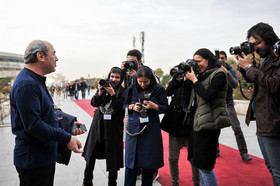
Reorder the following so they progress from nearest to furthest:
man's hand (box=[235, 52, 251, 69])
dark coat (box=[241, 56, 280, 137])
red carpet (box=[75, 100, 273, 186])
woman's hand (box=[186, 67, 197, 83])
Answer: dark coat (box=[241, 56, 280, 137]) → man's hand (box=[235, 52, 251, 69]) → woman's hand (box=[186, 67, 197, 83]) → red carpet (box=[75, 100, 273, 186])

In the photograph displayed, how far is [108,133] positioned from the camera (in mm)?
A: 3121

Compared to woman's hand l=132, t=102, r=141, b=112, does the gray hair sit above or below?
above

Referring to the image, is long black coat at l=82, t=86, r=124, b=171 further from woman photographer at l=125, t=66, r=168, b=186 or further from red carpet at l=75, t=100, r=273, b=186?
red carpet at l=75, t=100, r=273, b=186

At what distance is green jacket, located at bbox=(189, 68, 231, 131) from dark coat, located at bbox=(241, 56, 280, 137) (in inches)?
13.1

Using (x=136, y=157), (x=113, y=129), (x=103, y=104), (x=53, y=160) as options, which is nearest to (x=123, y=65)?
(x=103, y=104)

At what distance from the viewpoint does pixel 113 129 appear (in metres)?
3.15

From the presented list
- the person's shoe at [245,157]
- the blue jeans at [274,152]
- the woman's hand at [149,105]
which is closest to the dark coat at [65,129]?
the woman's hand at [149,105]

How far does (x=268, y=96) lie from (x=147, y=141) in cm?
146

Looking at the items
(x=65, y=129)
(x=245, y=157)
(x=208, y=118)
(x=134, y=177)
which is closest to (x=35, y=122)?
(x=65, y=129)

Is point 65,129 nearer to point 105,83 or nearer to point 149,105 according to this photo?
point 105,83

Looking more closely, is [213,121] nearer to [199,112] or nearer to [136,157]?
[199,112]

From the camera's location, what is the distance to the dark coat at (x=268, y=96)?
6.63ft

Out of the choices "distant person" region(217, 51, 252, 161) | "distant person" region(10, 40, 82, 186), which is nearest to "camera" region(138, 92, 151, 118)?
"distant person" region(10, 40, 82, 186)

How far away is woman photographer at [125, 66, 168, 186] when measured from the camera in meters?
2.77
